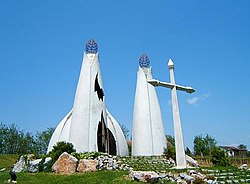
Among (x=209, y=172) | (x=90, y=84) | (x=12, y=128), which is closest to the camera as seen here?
(x=209, y=172)

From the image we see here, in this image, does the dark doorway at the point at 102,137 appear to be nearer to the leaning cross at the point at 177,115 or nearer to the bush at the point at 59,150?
the bush at the point at 59,150

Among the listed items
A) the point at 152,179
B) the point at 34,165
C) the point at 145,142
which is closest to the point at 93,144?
the point at 145,142

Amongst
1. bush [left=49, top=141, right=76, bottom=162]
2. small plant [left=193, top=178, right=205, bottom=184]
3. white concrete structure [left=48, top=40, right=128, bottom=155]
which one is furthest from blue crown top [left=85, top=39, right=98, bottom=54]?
small plant [left=193, top=178, right=205, bottom=184]

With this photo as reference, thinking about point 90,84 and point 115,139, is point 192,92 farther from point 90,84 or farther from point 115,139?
point 115,139

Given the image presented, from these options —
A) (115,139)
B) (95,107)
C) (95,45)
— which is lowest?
(115,139)

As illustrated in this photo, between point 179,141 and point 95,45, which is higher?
point 95,45

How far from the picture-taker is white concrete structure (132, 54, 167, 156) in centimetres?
2202

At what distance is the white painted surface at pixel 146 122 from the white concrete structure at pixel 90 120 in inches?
77.6

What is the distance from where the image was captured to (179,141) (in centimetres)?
1249

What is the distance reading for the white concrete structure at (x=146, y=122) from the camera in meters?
22.0

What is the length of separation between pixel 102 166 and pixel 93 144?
24.4 ft

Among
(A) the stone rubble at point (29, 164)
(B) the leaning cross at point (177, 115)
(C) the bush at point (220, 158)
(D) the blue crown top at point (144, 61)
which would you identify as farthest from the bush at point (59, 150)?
(D) the blue crown top at point (144, 61)

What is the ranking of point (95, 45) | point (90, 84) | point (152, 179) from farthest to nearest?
point (95, 45) → point (90, 84) → point (152, 179)

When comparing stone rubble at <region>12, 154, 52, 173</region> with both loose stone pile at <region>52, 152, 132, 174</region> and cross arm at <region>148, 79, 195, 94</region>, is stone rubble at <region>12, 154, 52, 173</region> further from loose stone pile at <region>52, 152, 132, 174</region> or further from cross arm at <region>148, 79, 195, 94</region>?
cross arm at <region>148, 79, 195, 94</region>
